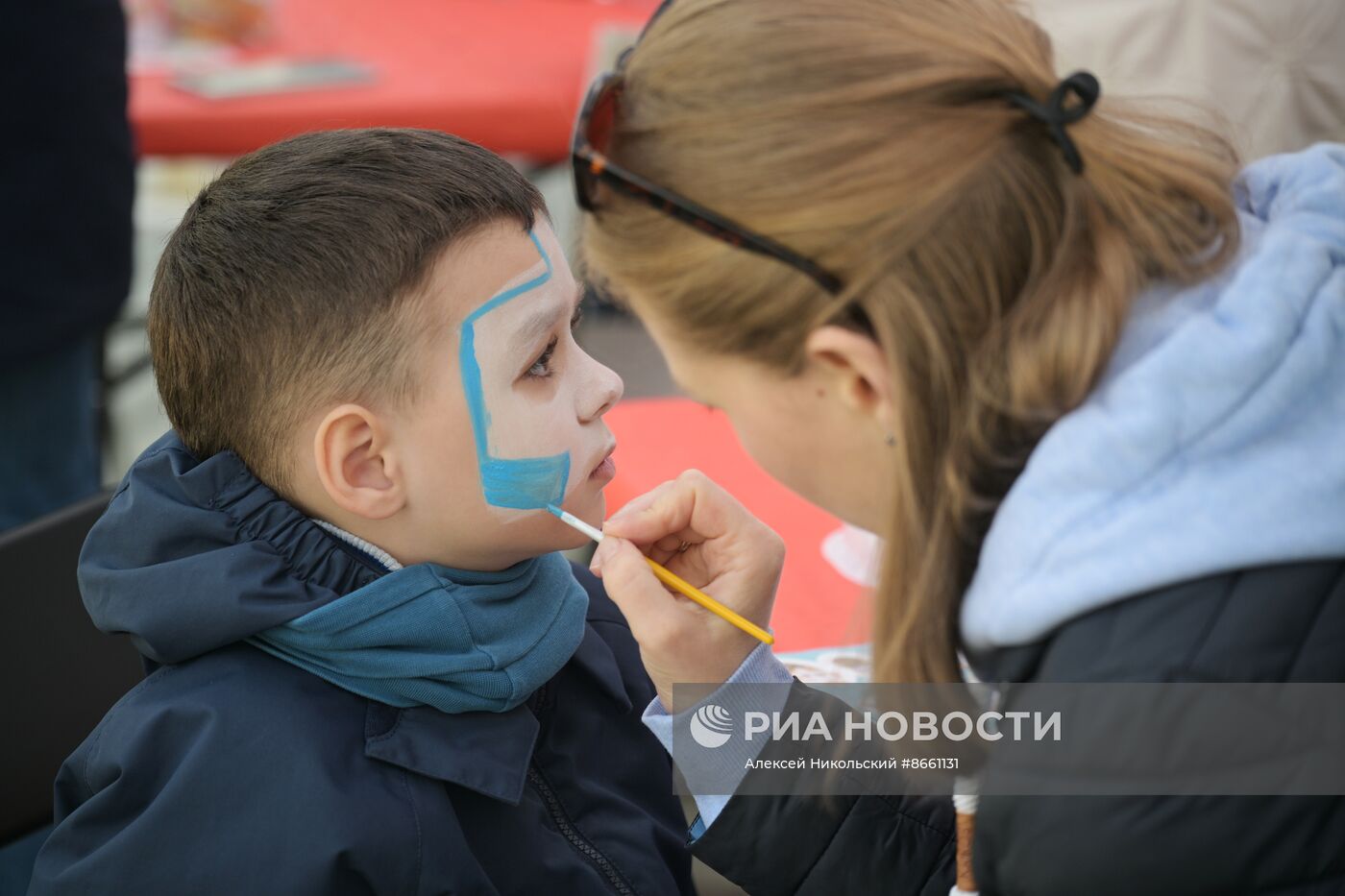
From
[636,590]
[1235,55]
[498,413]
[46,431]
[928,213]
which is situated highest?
[928,213]

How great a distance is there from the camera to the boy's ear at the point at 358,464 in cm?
103

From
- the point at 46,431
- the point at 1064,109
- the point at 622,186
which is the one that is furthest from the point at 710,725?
the point at 46,431

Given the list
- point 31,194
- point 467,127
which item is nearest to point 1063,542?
point 31,194

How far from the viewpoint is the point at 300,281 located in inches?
39.9

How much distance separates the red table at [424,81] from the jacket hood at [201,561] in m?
1.62

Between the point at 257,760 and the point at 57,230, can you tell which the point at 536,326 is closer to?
the point at 257,760

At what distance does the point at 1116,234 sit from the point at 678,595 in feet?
1.70

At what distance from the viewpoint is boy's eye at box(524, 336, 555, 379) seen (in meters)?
1.09

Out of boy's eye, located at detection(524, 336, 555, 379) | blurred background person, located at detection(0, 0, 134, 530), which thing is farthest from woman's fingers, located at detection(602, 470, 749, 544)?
blurred background person, located at detection(0, 0, 134, 530)

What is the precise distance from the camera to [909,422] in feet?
2.70

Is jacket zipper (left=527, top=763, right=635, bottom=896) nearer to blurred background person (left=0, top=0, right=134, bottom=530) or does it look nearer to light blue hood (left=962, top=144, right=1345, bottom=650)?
light blue hood (left=962, top=144, right=1345, bottom=650)

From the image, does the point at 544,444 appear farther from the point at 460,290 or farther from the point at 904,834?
Result: the point at 904,834

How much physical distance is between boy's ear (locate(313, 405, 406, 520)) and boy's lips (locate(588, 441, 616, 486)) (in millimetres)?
188

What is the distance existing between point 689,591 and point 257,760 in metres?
0.39
